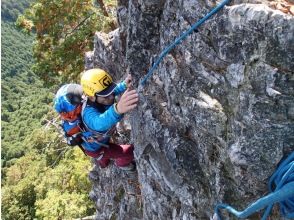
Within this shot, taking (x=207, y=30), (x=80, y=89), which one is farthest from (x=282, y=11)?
(x=80, y=89)

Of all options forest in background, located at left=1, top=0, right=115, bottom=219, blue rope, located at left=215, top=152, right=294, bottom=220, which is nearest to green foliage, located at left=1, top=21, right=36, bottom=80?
forest in background, located at left=1, top=0, right=115, bottom=219

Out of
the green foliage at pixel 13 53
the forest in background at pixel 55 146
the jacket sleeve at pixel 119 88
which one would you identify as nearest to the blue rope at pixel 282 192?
the jacket sleeve at pixel 119 88

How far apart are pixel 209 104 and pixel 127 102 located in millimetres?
1403

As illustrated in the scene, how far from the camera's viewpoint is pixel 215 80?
4.68 meters

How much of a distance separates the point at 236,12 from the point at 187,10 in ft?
3.19

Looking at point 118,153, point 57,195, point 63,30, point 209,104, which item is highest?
point 63,30

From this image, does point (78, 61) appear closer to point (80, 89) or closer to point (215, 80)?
point (80, 89)

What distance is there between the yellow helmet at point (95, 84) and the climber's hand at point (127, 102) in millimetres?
382

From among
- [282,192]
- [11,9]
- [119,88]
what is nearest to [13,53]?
[11,9]

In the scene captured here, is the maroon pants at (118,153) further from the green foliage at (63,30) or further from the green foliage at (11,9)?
the green foliage at (11,9)

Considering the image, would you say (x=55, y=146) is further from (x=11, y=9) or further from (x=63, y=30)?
(x=11, y=9)

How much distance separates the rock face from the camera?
405cm

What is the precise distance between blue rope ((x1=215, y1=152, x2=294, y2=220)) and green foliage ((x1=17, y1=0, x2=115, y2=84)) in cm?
1052

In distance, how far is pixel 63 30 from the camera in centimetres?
1556
